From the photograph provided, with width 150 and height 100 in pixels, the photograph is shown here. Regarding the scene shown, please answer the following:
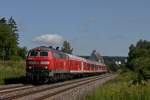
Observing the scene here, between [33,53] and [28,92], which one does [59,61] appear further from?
[28,92]

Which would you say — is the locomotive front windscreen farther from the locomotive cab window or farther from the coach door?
the coach door

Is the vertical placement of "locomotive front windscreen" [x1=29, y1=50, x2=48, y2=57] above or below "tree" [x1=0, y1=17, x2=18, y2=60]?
below

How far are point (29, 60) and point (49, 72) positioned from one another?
207cm

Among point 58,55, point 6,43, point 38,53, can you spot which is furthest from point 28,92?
point 6,43

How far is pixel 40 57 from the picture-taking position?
43.1 m

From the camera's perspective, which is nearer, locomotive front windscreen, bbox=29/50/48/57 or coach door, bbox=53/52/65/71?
locomotive front windscreen, bbox=29/50/48/57

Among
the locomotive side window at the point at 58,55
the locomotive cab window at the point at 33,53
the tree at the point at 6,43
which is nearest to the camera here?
the locomotive cab window at the point at 33,53

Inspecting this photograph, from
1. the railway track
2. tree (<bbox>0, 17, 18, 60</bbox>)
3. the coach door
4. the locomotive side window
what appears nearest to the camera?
the railway track

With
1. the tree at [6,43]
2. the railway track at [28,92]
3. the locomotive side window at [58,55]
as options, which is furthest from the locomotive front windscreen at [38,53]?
the tree at [6,43]

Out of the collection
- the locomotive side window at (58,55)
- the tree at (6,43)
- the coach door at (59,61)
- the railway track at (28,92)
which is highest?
the tree at (6,43)

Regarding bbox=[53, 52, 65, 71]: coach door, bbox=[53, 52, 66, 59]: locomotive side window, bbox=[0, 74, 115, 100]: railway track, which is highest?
bbox=[53, 52, 66, 59]: locomotive side window

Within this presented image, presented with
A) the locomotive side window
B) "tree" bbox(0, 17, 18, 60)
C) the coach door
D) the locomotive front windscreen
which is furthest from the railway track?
"tree" bbox(0, 17, 18, 60)

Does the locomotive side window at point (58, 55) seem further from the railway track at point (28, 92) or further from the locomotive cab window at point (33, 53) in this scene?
the railway track at point (28, 92)

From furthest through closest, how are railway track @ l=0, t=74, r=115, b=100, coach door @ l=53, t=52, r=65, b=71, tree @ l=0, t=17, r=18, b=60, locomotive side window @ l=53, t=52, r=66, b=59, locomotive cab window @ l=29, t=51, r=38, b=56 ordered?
tree @ l=0, t=17, r=18, b=60 → locomotive side window @ l=53, t=52, r=66, b=59 → coach door @ l=53, t=52, r=65, b=71 → locomotive cab window @ l=29, t=51, r=38, b=56 → railway track @ l=0, t=74, r=115, b=100
